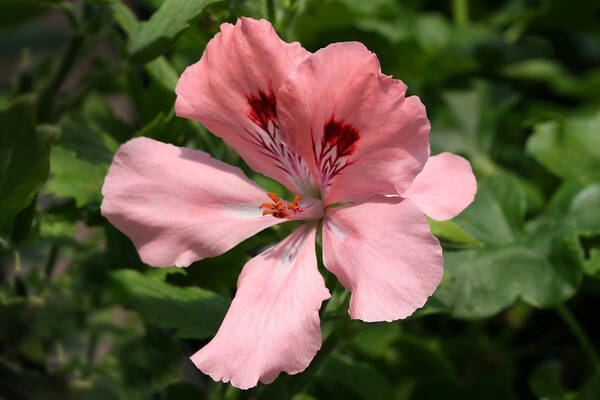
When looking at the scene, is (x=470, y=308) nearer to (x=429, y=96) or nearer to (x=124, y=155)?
(x=124, y=155)

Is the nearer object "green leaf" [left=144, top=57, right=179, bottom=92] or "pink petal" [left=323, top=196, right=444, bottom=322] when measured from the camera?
"pink petal" [left=323, top=196, right=444, bottom=322]

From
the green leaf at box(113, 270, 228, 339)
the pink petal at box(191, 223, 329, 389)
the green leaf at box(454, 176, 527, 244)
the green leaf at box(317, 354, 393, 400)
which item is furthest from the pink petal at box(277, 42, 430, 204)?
the green leaf at box(454, 176, 527, 244)

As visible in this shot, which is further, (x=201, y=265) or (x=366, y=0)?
(x=366, y=0)

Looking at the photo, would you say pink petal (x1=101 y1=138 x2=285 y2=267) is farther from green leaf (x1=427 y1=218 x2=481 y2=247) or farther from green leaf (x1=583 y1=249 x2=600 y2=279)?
green leaf (x1=583 y1=249 x2=600 y2=279)

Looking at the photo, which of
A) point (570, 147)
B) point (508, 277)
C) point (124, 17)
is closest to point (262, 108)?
point (124, 17)

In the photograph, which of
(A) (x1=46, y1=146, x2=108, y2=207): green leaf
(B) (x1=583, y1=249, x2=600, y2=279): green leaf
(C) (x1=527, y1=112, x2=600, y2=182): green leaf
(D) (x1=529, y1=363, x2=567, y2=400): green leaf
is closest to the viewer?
(A) (x1=46, y1=146, x2=108, y2=207): green leaf

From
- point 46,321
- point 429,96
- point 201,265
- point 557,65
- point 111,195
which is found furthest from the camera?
point 557,65

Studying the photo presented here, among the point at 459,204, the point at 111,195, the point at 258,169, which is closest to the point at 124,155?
Answer: the point at 111,195

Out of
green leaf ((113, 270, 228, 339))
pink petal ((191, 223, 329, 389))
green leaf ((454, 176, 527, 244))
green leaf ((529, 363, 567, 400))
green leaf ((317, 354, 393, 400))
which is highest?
pink petal ((191, 223, 329, 389))

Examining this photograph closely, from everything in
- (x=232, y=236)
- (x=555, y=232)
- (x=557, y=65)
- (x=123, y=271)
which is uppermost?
(x=232, y=236)
